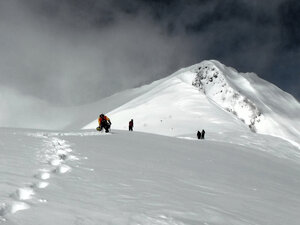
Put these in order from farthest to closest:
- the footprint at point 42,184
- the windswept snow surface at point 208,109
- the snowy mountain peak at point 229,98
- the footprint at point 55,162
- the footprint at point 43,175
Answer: the snowy mountain peak at point 229,98
the windswept snow surface at point 208,109
the footprint at point 55,162
the footprint at point 43,175
the footprint at point 42,184

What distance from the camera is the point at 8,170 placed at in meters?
6.06

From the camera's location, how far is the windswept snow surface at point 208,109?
6438 centimetres

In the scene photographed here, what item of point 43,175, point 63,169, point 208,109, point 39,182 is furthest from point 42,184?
point 208,109

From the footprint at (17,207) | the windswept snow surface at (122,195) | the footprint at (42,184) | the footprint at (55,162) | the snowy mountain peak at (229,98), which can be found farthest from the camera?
the snowy mountain peak at (229,98)

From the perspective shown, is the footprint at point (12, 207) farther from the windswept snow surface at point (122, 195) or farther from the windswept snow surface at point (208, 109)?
the windswept snow surface at point (208, 109)

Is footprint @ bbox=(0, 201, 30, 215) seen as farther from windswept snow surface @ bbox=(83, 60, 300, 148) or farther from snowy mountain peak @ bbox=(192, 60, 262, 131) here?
snowy mountain peak @ bbox=(192, 60, 262, 131)

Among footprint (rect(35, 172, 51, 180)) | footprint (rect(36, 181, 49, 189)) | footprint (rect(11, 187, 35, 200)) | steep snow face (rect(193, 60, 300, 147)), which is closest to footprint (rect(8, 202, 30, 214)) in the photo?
footprint (rect(11, 187, 35, 200))

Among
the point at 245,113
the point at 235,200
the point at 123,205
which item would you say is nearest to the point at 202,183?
the point at 235,200

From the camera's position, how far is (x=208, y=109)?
7562cm

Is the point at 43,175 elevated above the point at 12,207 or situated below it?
above

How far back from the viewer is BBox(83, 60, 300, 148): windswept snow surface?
6438 cm

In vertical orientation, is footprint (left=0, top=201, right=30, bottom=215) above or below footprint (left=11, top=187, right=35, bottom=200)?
below

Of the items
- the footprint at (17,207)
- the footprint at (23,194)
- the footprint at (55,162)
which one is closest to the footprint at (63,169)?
the footprint at (55,162)

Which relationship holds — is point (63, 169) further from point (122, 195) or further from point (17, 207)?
point (17, 207)
